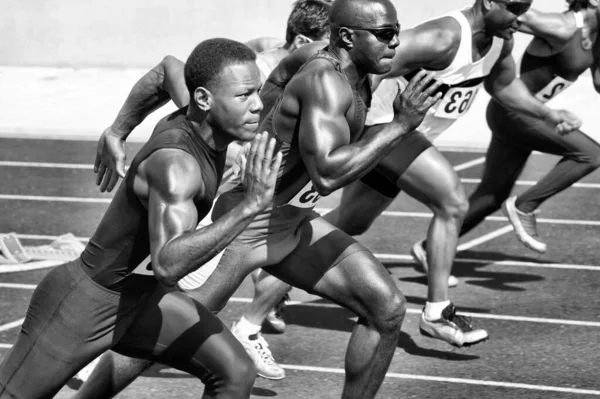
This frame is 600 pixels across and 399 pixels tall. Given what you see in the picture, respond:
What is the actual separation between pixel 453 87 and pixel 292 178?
6.23ft

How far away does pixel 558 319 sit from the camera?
23.1 feet

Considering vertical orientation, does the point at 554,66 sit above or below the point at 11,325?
above

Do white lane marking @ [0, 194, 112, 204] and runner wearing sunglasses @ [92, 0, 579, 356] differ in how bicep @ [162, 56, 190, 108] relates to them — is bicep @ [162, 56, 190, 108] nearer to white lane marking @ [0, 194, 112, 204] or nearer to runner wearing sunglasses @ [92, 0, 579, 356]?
runner wearing sunglasses @ [92, 0, 579, 356]

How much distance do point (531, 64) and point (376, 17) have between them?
3.49 meters

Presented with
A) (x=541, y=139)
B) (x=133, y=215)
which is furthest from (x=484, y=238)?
(x=133, y=215)

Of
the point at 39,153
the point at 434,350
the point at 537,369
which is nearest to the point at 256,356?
the point at 434,350

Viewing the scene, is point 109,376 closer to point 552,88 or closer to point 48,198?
point 552,88

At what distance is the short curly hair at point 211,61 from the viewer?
429cm

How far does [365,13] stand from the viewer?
5047 millimetres

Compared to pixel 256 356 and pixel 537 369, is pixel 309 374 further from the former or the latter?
pixel 537 369

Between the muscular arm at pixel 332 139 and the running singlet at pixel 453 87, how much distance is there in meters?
1.82

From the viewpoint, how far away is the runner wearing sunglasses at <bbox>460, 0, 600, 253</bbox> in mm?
8117

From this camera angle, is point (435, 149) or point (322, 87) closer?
point (322, 87)

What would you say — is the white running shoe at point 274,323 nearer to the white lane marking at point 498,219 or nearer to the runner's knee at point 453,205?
the runner's knee at point 453,205
